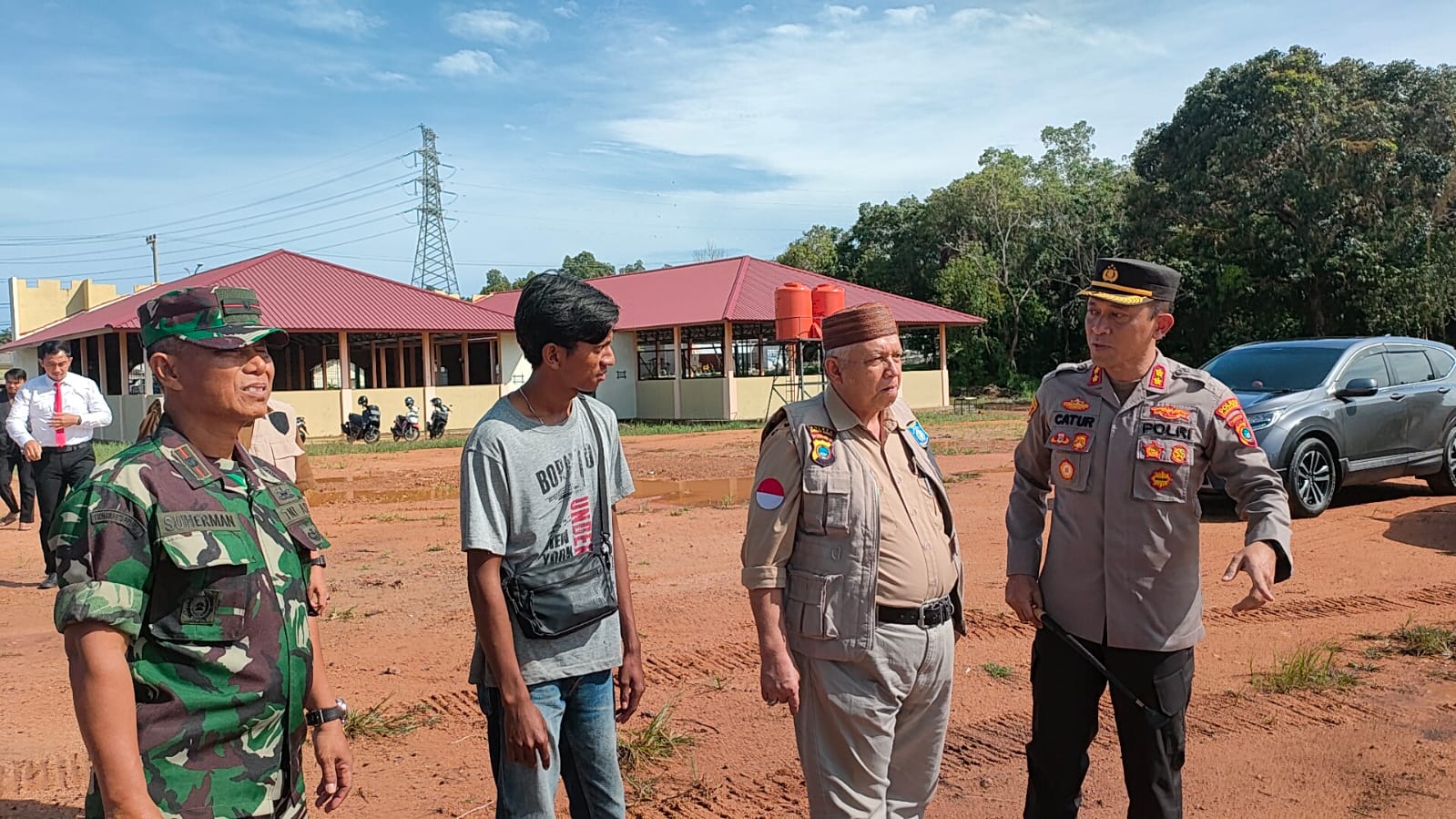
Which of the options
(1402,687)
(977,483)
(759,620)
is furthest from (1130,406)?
(977,483)

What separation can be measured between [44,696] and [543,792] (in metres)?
3.98

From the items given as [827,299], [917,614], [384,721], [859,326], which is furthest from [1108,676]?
[827,299]

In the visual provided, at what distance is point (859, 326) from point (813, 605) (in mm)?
746

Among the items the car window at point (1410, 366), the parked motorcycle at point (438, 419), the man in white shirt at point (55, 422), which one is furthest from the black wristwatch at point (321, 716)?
the parked motorcycle at point (438, 419)

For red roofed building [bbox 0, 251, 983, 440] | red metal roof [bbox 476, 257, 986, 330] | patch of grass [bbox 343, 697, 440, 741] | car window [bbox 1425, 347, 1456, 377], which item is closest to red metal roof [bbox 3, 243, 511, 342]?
red roofed building [bbox 0, 251, 983, 440]

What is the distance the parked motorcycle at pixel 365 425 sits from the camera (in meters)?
22.1

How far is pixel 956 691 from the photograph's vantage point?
491 cm

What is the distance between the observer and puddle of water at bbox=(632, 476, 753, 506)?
39.2 feet

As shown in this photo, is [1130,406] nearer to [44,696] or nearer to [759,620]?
[759,620]

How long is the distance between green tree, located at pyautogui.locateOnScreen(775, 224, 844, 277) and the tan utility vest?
40.3 meters

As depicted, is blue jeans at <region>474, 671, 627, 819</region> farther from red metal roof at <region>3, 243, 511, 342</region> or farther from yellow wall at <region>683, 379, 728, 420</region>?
yellow wall at <region>683, 379, 728, 420</region>

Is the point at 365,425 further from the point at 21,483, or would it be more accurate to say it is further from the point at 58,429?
the point at 58,429

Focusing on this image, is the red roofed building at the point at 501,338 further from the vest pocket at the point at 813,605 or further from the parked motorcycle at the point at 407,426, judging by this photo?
the vest pocket at the point at 813,605

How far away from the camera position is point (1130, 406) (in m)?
3.00
